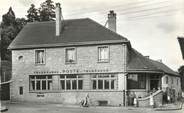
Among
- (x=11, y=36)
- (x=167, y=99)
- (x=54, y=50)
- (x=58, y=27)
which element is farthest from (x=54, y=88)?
(x=11, y=36)

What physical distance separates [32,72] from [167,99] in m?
15.1

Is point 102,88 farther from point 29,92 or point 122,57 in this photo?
point 29,92

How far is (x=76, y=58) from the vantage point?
3947 cm

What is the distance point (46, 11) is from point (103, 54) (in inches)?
1001

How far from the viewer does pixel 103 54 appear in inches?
1526

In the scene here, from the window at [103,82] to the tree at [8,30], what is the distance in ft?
77.1

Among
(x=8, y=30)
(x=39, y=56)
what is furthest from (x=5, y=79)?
(x=8, y=30)

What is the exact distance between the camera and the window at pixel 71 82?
39125mm

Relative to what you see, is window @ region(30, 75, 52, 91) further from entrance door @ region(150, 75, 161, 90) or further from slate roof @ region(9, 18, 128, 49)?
entrance door @ region(150, 75, 161, 90)

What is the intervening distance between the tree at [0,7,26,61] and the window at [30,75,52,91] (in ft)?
59.8

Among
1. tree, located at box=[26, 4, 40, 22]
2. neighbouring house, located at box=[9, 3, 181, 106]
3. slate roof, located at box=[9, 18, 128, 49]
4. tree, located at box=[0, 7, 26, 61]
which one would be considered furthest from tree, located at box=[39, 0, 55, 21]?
neighbouring house, located at box=[9, 3, 181, 106]

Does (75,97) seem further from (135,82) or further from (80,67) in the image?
(135,82)

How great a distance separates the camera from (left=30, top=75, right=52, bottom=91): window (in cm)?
4028

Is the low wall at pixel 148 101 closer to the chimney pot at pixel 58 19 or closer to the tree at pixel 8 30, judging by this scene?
the chimney pot at pixel 58 19
